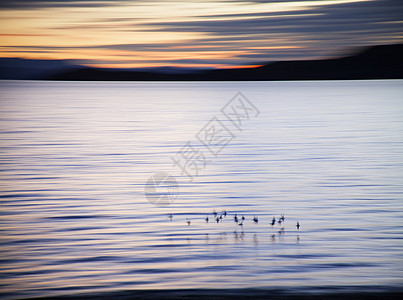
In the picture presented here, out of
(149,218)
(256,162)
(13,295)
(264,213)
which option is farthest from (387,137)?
(13,295)

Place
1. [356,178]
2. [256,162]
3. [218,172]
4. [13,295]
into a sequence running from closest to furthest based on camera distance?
[13,295]
[356,178]
[218,172]
[256,162]

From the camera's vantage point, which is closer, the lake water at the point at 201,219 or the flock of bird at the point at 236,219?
the lake water at the point at 201,219

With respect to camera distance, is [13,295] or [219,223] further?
[219,223]

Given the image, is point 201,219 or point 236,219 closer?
point 236,219

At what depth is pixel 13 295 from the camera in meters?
6.39

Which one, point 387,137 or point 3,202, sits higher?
point 387,137

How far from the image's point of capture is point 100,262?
7.83m

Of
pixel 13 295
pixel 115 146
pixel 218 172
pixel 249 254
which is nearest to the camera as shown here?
pixel 13 295

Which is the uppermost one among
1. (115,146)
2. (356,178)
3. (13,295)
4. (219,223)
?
(115,146)

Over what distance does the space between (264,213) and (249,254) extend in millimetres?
3185

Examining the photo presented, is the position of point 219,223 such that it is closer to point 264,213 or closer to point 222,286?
point 264,213

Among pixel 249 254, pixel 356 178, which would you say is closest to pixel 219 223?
pixel 249 254

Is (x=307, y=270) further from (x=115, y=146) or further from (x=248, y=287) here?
(x=115, y=146)

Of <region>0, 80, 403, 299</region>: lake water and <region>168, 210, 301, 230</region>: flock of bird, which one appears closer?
<region>0, 80, 403, 299</region>: lake water
